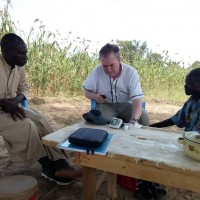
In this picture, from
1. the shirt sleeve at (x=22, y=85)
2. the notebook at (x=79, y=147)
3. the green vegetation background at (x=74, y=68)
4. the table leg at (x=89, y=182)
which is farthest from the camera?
the green vegetation background at (x=74, y=68)

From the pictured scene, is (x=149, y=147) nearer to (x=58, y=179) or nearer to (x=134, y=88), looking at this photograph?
(x=58, y=179)

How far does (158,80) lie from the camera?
8.27 metres

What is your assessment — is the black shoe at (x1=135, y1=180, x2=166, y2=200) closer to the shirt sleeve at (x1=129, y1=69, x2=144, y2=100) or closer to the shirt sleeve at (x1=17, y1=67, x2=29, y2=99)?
the shirt sleeve at (x1=129, y1=69, x2=144, y2=100)

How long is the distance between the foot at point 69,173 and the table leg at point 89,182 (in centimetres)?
38

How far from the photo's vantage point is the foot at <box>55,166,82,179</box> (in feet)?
6.74

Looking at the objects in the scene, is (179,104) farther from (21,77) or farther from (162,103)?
(21,77)

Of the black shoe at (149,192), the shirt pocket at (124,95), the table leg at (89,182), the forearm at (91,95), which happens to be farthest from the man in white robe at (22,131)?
the shirt pocket at (124,95)

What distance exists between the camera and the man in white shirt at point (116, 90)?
2.72m

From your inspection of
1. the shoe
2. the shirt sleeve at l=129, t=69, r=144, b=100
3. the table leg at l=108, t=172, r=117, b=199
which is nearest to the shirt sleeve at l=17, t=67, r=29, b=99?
the shoe

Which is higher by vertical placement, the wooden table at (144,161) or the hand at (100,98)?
the hand at (100,98)

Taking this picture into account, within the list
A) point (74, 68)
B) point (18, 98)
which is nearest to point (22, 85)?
point (18, 98)

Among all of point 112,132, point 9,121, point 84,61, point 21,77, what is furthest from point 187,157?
point 84,61

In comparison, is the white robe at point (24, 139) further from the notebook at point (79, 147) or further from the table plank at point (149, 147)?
the notebook at point (79, 147)

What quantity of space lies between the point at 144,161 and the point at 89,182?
491 mm
